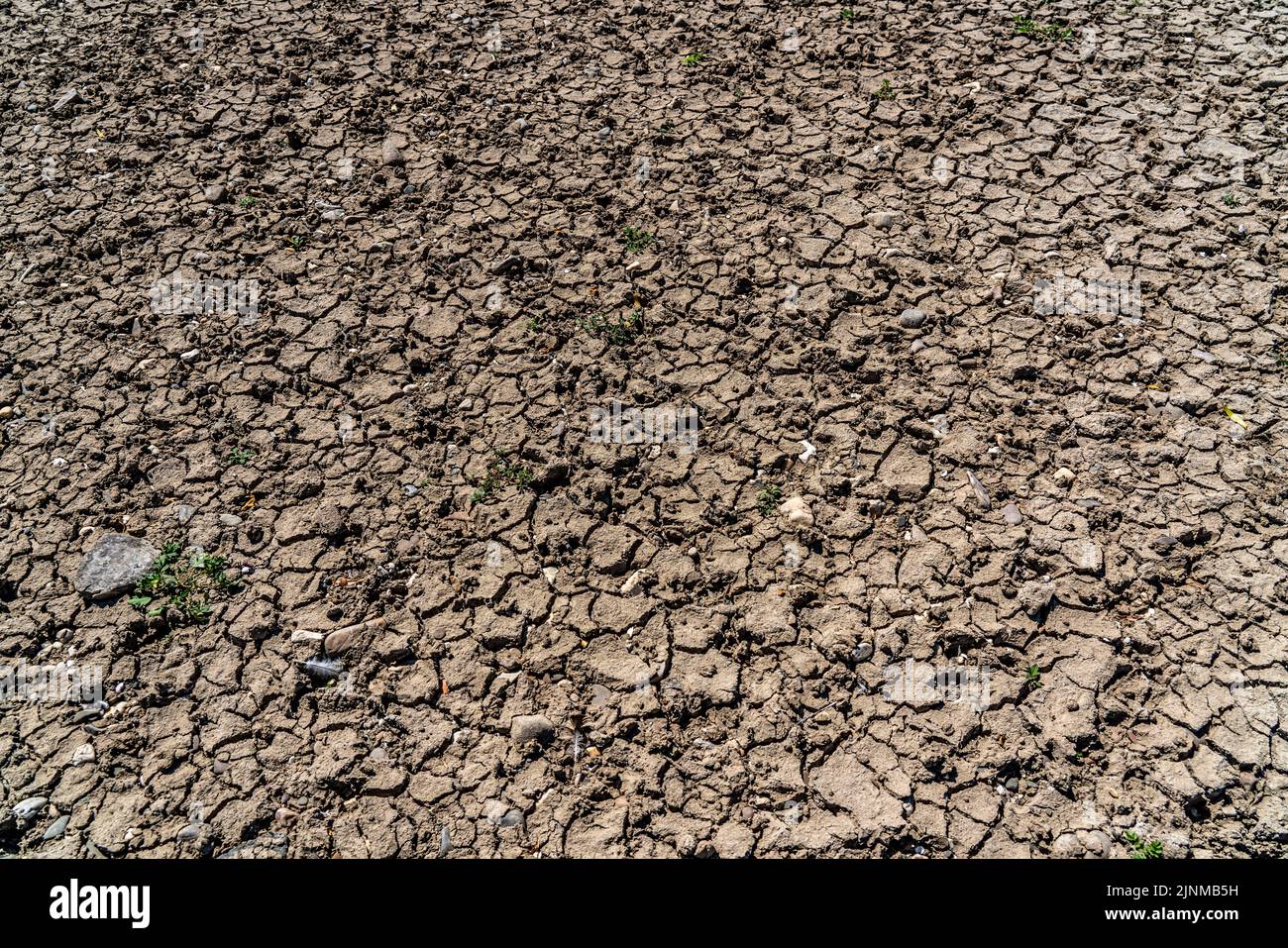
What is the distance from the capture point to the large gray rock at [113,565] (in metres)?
3.21

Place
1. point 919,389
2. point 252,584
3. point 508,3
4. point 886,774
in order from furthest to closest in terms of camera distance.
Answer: point 508,3 < point 919,389 < point 252,584 < point 886,774

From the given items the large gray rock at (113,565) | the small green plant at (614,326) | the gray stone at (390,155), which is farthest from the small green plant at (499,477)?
the gray stone at (390,155)

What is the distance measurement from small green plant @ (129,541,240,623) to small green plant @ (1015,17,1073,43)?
18.0 feet

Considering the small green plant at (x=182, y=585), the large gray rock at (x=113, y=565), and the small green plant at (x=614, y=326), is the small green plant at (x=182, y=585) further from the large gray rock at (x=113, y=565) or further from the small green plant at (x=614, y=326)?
the small green plant at (x=614, y=326)

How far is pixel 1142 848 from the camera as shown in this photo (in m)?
2.50

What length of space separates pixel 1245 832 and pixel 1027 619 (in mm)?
864

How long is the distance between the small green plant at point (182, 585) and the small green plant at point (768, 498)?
209 cm

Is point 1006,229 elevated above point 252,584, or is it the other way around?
point 1006,229

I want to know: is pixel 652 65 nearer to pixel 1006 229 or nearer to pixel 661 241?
pixel 661 241

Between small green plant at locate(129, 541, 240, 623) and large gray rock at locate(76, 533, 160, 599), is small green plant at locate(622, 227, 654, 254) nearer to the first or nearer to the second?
small green plant at locate(129, 541, 240, 623)

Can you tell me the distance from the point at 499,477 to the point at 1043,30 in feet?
14.9

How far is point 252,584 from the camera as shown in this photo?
3.22 metres

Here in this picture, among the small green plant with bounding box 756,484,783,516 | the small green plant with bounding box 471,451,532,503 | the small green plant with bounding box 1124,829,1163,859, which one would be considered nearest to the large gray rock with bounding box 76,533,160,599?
the small green plant with bounding box 471,451,532,503
